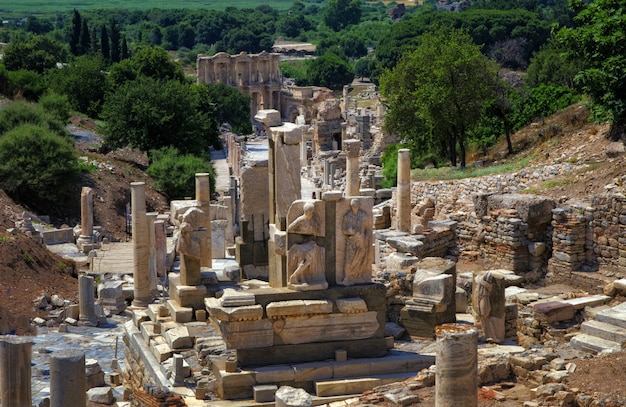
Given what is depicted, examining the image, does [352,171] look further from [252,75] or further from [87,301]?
[252,75]

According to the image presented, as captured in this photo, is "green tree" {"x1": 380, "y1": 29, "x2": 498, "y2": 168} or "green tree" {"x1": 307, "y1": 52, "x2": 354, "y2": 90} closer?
"green tree" {"x1": 380, "y1": 29, "x2": 498, "y2": 168}

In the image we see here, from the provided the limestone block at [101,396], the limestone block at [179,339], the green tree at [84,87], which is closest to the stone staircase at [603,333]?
the limestone block at [179,339]

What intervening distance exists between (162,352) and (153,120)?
1387 inches

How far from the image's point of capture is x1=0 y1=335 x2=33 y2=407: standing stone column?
13.7 meters

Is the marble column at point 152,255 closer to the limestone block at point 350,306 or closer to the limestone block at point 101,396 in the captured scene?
the limestone block at point 101,396

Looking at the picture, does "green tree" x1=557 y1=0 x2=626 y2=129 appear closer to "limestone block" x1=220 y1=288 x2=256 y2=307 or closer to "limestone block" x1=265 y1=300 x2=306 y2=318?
"limestone block" x1=265 y1=300 x2=306 y2=318

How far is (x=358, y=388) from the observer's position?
50.9ft

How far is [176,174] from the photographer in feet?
150

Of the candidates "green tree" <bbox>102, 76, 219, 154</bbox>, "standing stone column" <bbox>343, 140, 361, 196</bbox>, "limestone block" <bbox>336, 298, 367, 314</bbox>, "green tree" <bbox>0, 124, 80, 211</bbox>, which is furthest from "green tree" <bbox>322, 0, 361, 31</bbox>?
"limestone block" <bbox>336, 298, 367, 314</bbox>

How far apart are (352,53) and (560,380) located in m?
141

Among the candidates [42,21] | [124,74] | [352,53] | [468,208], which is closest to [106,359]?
[468,208]

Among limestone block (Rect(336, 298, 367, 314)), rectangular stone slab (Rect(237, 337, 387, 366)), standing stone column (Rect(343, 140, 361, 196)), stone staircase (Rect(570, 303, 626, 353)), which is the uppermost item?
standing stone column (Rect(343, 140, 361, 196))

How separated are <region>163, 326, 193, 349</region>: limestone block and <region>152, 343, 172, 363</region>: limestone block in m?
0.08

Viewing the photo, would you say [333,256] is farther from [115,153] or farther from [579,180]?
[115,153]
